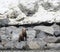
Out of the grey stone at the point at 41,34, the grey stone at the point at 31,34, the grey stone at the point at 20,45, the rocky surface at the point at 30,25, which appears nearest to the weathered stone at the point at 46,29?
the rocky surface at the point at 30,25

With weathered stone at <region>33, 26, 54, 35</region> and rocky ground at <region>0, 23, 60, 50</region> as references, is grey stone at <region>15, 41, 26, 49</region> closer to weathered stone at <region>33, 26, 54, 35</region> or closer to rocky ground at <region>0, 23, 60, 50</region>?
rocky ground at <region>0, 23, 60, 50</region>

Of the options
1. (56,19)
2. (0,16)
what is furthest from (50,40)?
(0,16)

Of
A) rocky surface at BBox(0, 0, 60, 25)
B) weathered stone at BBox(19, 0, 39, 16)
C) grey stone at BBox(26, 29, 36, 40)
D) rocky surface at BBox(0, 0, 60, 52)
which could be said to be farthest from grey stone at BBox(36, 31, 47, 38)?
weathered stone at BBox(19, 0, 39, 16)

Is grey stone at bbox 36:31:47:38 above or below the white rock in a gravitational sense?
below

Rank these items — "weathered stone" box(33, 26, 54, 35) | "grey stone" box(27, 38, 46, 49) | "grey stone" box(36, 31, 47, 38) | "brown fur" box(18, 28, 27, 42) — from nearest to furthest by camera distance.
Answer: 1. "grey stone" box(27, 38, 46, 49)
2. "brown fur" box(18, 28, 27, 42)
3. "grey stone" box(36, 31, 47, 38)
4. "weathered stone" box(33, 26, 54, 35)

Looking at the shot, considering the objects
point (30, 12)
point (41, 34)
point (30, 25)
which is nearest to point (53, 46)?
point (41, 34)

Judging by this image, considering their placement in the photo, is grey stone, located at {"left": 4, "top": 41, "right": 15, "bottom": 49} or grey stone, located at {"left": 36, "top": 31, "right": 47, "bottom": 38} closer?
grey stone, located at {"left": 4, "top": 41, "right": 15, "bottom": 49}

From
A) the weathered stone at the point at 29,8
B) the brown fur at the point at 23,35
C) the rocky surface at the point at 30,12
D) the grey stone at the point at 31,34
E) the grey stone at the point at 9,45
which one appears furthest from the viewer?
the weathered stone at the point at 29,8

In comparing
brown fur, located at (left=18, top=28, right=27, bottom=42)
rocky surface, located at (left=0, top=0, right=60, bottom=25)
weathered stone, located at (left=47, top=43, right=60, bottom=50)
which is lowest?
weathered stone, located at (left=47, top=43, right=60, bottom=50)

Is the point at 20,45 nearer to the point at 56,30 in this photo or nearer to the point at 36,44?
the point at 36,44

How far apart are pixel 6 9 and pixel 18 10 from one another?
1.85ft

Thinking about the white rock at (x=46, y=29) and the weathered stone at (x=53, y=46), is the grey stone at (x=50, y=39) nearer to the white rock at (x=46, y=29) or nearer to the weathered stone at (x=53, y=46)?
the weathered stone at (x=53, y=46)

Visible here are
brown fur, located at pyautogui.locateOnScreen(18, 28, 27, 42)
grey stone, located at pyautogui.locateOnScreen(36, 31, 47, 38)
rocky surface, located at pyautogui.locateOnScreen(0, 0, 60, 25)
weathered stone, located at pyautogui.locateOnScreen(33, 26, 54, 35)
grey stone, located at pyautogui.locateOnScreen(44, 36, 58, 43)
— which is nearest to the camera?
grey stone, located at pyautogui.locateOnScreen(44, 36, 58, 43)

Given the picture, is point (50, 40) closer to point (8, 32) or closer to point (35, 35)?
point (35, 35)
